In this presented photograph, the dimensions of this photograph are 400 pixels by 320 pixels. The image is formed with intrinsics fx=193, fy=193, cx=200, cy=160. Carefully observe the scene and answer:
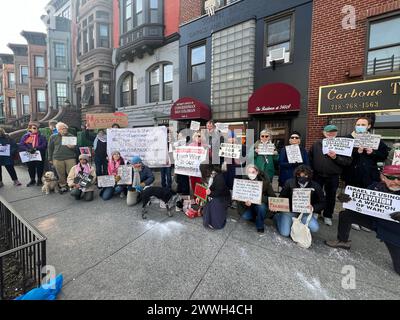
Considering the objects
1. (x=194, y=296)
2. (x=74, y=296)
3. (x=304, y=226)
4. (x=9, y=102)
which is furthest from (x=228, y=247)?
(x=9, y=102)

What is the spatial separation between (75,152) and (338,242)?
256 inches

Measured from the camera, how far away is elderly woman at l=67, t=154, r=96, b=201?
4785 mm

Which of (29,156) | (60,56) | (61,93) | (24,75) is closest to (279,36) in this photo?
(29,156)

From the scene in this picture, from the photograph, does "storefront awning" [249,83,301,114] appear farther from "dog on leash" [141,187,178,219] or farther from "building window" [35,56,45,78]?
"building window" [35,56,45,78]

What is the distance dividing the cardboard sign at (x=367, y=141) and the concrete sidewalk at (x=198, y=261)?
151 centimetres

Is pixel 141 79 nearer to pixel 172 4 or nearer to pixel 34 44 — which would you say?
pixel 172 4

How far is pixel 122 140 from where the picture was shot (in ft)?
18.6

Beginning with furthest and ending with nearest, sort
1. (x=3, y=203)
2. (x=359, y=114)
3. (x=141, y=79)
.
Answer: (x=141, y=79), (x=359, y=114), (x=3, y=203)

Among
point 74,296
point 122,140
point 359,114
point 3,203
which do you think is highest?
point 359,114

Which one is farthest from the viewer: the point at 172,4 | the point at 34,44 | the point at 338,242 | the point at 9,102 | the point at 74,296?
the point at 9,102

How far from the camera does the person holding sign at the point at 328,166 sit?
11.1ft

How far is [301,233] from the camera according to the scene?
2.94 meters

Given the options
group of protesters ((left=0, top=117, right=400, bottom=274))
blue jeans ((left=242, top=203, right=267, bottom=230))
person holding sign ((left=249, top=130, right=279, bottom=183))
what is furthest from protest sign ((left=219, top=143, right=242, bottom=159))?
blue jeans ((left=242, top=203, right=267, bottom=230))

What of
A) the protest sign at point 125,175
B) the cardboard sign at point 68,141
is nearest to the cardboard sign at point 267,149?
the protest sign at point 125,175
